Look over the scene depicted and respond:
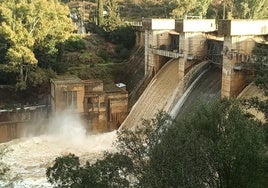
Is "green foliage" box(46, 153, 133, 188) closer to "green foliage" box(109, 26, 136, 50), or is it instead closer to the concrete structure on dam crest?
the concrete structure on dam crest

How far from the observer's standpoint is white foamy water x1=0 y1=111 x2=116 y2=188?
18000mm

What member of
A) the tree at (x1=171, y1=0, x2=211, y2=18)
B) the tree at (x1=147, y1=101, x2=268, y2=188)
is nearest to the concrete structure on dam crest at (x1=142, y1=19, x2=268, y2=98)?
the tree at (x1=147, y1=101, x2=268, y2=188)

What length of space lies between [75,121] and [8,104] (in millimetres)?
4601

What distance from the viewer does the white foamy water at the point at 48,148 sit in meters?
18.0

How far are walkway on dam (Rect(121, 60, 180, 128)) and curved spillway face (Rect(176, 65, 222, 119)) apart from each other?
1167 mm

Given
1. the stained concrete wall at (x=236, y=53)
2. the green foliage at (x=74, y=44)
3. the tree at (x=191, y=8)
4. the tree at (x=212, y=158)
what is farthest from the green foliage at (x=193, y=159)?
the tree at (x=191, y=8)

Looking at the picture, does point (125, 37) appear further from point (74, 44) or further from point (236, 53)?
point (236, 53)

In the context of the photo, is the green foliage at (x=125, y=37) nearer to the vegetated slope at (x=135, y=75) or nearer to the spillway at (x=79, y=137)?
the vegetated slope at (x=135, y=75)

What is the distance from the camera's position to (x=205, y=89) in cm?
2006

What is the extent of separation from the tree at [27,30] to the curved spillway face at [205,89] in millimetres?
10267

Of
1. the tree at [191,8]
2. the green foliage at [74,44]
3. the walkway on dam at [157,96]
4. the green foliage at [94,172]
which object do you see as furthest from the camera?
the tree at [191,8]

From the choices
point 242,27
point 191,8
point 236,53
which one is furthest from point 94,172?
point 191,8

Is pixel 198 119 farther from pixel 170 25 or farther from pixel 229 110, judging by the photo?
pixel 170 25

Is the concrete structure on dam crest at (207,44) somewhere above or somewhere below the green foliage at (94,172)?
above
